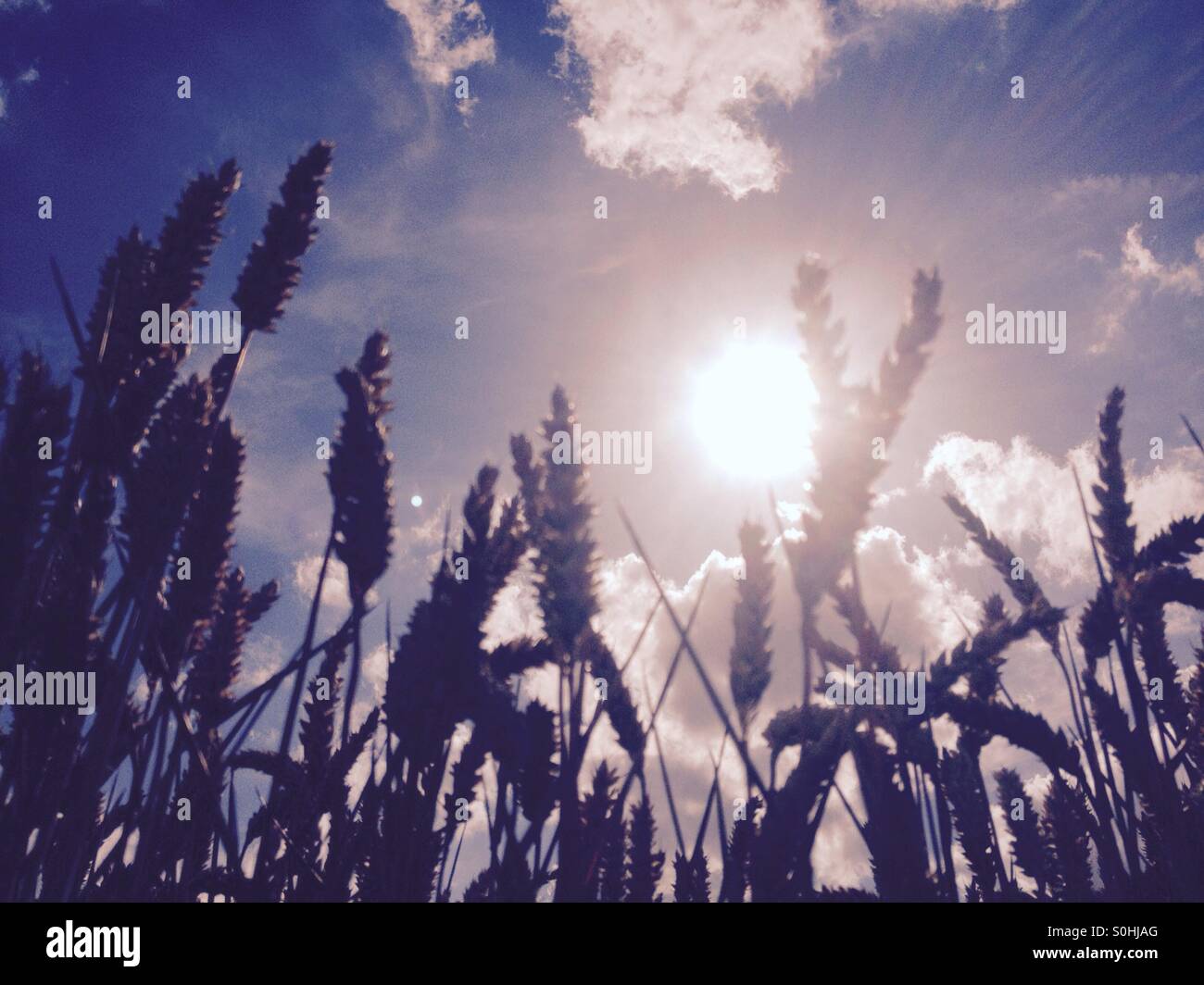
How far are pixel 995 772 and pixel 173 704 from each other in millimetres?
7072
